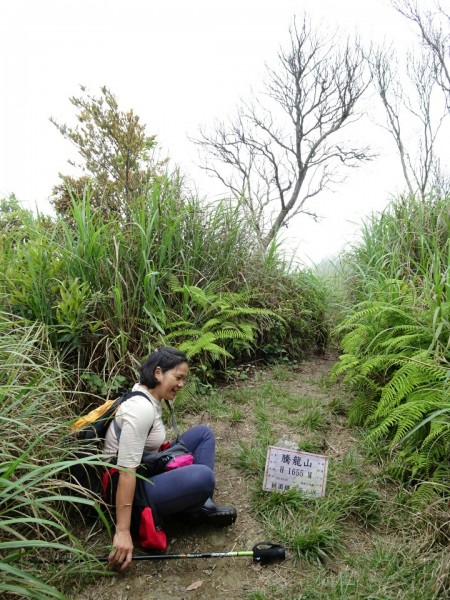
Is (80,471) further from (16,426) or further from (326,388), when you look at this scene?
(326,388)

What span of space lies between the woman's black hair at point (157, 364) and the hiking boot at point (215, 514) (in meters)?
0.71

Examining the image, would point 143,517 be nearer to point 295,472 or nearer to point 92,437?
point 92,437

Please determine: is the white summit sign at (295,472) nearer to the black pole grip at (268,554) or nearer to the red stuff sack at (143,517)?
the black pole grip at (268,554)

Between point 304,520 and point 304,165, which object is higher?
point 304,165

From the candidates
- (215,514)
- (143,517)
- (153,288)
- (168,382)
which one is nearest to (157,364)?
(168,382)

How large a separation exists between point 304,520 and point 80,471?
119 centimetres

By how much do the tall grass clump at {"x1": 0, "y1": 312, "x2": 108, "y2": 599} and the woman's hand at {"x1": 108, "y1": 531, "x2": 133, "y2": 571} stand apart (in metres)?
0.11

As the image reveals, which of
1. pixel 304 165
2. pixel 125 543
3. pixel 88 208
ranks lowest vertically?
pixel 125 543

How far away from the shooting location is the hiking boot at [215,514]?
88.5 inches

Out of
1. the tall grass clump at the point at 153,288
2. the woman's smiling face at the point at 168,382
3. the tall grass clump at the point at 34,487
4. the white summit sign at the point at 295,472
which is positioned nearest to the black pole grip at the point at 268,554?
the white summit sign at the point at 295,472

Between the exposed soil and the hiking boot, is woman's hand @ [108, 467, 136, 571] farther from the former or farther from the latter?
the hiking boot

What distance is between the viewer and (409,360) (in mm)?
2613

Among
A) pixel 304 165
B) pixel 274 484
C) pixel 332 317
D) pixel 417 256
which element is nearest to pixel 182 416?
pixel 274 484

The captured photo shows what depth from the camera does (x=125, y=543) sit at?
6.14 ft
